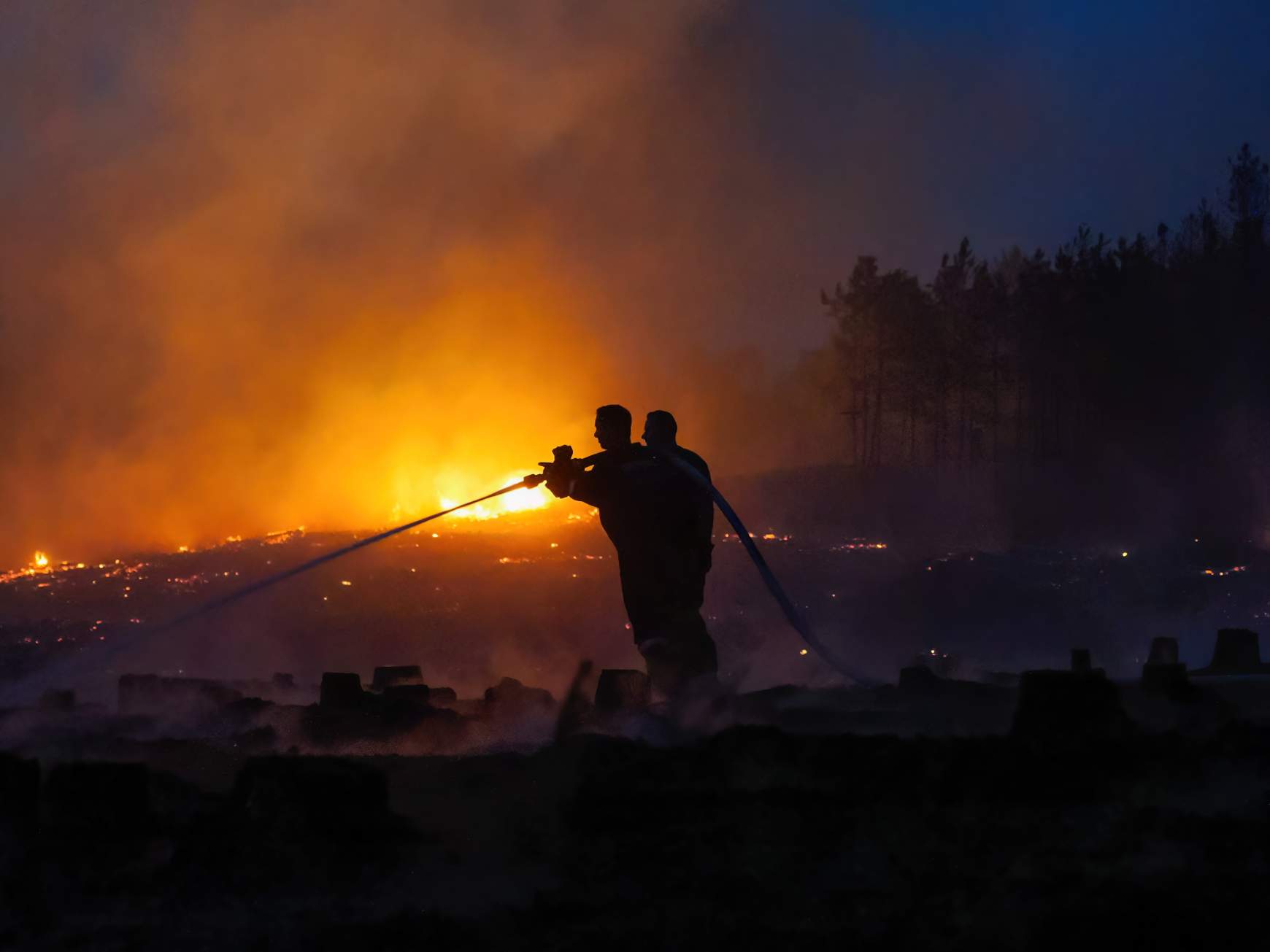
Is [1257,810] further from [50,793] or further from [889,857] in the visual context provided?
[50,793]

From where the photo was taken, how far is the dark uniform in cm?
927

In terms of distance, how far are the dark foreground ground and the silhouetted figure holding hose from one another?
2.55 m

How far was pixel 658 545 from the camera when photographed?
9.31 m

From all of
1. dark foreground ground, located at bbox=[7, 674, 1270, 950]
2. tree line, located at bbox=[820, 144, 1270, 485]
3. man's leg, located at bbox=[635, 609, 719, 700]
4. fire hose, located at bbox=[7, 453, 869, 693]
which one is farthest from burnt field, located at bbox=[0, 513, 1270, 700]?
tree line, located at bbox=[820, 144, 1270, 485]

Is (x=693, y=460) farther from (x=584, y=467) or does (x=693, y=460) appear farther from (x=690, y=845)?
(x=690, y=845)

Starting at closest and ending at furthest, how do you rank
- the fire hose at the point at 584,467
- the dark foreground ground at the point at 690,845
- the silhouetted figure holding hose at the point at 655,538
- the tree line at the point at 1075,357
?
the dark foreground ground at the point at 690,845, the fire hose at the point at 584,467, the silhouetted figure holding hose at the point at 655,538, the tree line at the point at 1075,357

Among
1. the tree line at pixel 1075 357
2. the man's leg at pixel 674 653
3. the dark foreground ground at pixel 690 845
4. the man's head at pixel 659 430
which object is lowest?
the dark foreground ground at pixel 690 845

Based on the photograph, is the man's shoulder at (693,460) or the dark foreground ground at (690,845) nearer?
the dark foreground ground at (690,845)

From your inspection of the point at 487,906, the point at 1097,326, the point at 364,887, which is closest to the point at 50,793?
the point at 364,887

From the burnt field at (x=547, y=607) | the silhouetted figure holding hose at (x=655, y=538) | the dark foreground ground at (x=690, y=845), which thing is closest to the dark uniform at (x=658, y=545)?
the silhouetted figure holding hose at (x=655, y=538)

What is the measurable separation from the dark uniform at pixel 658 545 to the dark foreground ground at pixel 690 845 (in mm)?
2545

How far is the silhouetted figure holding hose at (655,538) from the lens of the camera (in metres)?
9.27

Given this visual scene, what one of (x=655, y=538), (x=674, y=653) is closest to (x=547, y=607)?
(x=674, y=653)

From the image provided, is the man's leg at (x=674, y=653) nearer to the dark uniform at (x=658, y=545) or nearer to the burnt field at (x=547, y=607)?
the dark uniform at (x=658, y=545)
